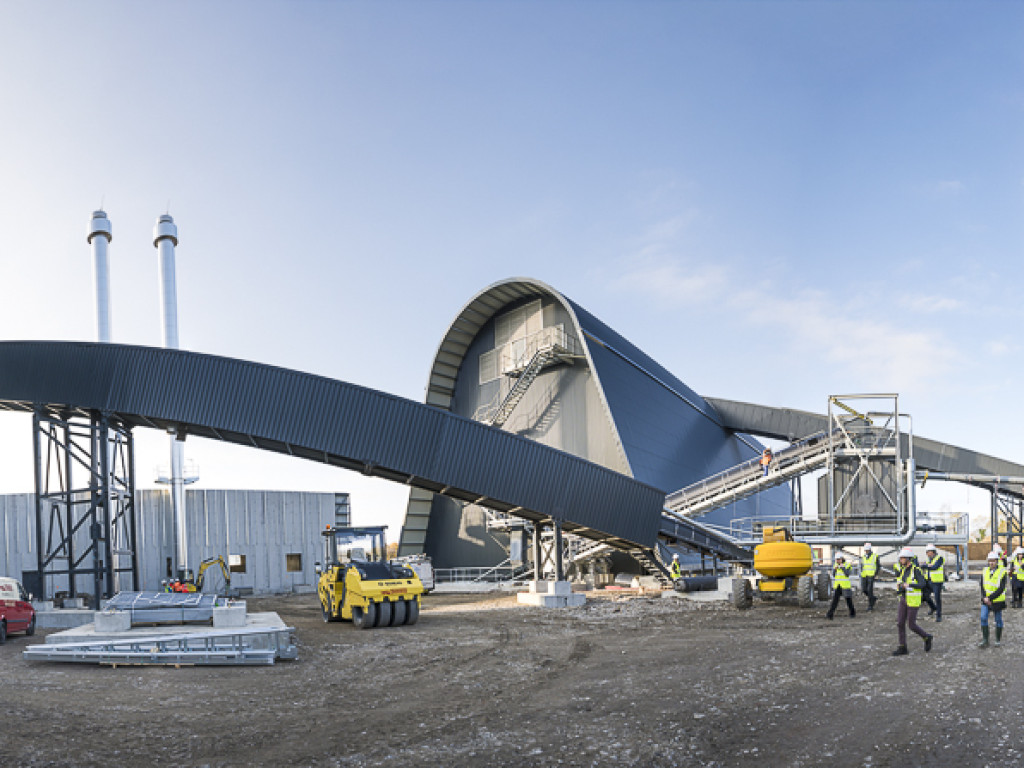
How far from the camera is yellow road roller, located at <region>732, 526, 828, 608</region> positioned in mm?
22203

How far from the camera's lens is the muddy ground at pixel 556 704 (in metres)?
7.94

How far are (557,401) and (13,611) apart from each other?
24.2 metres

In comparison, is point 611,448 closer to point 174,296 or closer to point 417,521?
point 417,521

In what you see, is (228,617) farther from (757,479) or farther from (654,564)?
(757,479)

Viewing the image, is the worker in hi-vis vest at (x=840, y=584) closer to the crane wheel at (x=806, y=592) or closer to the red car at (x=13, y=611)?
the crane wheel at (x=806, y=592)

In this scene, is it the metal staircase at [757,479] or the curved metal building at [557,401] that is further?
the curved metal building at [557,401]

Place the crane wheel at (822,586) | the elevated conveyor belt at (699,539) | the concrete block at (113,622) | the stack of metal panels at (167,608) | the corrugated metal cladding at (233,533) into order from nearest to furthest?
the concrete block at (113,622), the stack of metal panels at (167,608), the crane wheel at (822,586), the elevated conveyor belt at (699,539), the corrugated metal cladding at (233,533)

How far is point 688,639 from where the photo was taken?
15883mm

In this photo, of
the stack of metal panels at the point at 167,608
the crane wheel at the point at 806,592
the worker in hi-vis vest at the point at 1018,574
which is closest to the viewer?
the stack of metal panels at the point at 167,608

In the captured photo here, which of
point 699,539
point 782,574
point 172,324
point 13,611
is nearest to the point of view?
point 13,611

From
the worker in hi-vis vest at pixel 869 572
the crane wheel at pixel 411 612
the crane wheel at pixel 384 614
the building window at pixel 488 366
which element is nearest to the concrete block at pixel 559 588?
the crane wheel at pixel 411 612

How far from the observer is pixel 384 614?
65.9 feet

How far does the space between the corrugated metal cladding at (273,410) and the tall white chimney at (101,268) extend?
14806 mm

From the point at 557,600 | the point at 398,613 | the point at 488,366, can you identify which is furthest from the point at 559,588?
the point at 488,366
